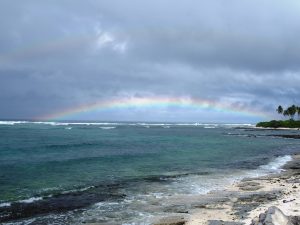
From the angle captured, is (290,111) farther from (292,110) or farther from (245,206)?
(245,206)

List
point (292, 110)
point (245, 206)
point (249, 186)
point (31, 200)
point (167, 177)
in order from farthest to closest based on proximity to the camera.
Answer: point (292, 110) < point (167, 177) < point (249, 186) < point (31, 200) < point (245, 206)

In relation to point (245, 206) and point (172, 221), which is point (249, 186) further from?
point (172, 221)

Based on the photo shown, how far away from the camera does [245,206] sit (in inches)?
784

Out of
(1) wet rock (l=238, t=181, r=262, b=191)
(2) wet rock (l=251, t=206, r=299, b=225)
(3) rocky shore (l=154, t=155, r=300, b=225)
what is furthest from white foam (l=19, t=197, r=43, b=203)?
(2) wet rock (l=251, t=206, r=299, b=225)

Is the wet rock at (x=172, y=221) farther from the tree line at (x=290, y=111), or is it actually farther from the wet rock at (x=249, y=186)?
the tree line at (x=290, y=111)

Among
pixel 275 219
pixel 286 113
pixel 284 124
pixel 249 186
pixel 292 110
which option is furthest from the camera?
pixel 286 113

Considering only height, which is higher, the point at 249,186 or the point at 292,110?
the point at 292,110

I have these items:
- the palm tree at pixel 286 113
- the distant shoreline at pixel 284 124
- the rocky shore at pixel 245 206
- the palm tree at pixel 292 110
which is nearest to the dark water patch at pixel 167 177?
the rocky shore at pixel 245 206

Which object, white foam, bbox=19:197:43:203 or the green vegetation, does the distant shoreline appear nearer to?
the green vegetation

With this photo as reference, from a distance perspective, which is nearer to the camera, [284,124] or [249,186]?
[249,186]

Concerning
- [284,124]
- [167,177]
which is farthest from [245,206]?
[284,124]

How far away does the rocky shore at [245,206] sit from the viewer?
1408 centimetres

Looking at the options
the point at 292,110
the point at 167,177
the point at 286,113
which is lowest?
the point at 167,177

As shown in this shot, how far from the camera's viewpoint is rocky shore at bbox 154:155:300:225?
14078 mm
